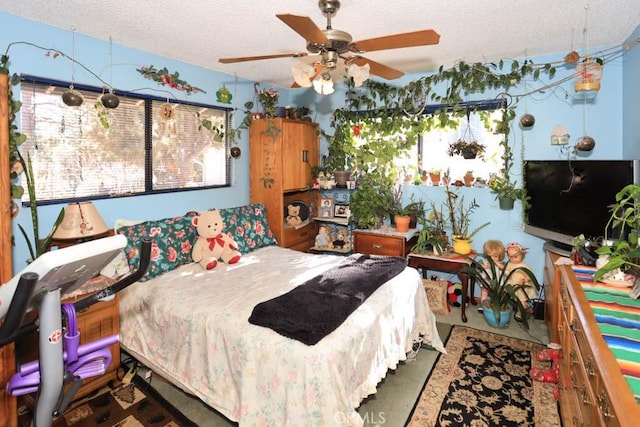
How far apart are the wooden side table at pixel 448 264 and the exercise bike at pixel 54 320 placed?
2.83m

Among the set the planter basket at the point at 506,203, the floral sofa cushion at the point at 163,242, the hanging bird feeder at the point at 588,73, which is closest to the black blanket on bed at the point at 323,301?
the floral sofa cushion at the point at 163,242

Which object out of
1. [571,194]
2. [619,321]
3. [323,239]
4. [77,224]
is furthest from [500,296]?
[77,224]

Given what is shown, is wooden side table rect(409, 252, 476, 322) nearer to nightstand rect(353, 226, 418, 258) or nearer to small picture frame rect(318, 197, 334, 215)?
nightstand rect(353, 226, 418, 258)

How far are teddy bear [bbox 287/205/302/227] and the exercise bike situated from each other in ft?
9.36

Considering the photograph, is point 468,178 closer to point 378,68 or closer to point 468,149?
point 468,149

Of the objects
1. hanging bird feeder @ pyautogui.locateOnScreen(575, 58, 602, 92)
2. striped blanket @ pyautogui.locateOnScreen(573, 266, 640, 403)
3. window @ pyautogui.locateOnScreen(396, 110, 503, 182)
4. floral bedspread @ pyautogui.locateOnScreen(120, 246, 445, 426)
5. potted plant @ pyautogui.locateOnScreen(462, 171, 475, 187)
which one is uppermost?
Answer: hanging bird feeder @ pyautogui.locateOnScreen(575, 58, 602, 92)

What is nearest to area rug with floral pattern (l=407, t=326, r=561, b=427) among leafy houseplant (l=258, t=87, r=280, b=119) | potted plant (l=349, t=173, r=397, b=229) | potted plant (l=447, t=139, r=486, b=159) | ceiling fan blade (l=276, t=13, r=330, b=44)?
potted plant (l=349, t=173, r=397, b=229)

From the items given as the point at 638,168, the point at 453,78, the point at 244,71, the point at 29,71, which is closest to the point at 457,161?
the point at 453,78

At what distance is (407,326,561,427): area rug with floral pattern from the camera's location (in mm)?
2143

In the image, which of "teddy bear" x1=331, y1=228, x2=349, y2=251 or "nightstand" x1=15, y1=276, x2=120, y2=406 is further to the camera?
"teddy bear" x1=331, y1=228, x2=349, y2=251

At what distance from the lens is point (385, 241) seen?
12.6 feet

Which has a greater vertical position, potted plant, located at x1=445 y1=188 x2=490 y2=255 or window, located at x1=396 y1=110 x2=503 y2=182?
window, located at x1=396 y1=110 x2=503 y2=182

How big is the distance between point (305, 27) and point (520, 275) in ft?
10.2

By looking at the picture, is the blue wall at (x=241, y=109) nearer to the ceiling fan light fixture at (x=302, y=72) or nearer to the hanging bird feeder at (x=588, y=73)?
the hanging bird feeder at (x=588, y=73)
